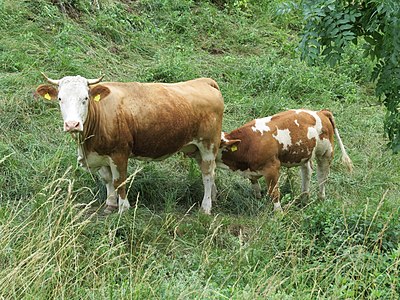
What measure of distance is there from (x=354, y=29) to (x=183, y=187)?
292 cm

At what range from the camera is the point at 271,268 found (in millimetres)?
5676

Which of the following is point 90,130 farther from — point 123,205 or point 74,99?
point 123,205

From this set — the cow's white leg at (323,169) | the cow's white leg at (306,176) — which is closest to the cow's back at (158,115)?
the cow's white leg at (306,176)

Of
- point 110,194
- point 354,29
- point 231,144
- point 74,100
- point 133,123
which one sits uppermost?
point 354,29

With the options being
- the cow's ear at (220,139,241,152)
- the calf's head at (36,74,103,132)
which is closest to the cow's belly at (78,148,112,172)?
the calf's head at (36,74,103,132)

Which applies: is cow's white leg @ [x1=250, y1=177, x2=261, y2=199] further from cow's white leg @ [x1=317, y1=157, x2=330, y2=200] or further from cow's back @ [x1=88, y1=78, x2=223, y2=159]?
cow's white leg @ [x1=317, y1=157, x2=330, y2=200]

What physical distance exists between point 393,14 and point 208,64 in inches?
254

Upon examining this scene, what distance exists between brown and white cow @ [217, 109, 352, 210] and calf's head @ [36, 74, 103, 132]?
1.92 m

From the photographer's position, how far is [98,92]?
22.3 ft

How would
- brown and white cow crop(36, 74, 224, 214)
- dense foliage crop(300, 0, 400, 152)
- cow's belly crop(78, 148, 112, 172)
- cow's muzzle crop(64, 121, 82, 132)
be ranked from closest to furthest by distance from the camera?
dense foliage crop(300, 0, 400, 152), cow's muzzle crop(64, 121, 82, 132), brown and white cow crop(36, 74, 224, 214), cow's belly crop(78, 148, 112, 172)

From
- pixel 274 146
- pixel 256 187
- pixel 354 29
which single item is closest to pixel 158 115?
pixel 274 146

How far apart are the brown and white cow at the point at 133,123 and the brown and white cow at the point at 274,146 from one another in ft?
0.80

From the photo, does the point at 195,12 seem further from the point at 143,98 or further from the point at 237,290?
the point at 237,290

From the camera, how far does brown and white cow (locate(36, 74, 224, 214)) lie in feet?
21.9
